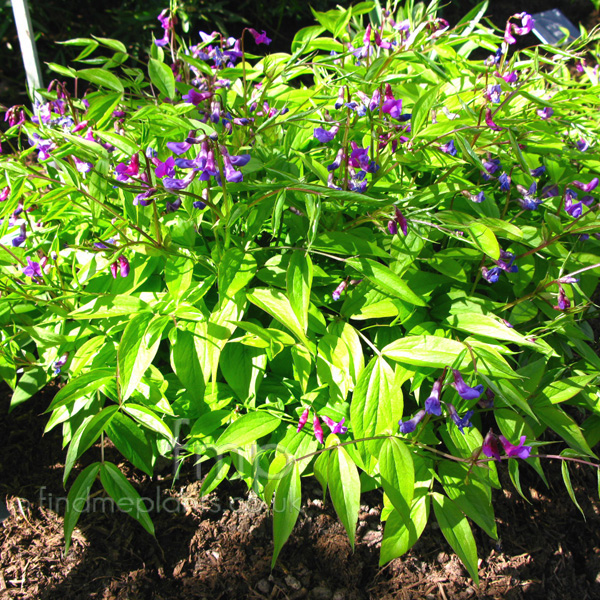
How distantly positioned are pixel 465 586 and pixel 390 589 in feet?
0.80

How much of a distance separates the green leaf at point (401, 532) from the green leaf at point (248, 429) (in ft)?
1.32

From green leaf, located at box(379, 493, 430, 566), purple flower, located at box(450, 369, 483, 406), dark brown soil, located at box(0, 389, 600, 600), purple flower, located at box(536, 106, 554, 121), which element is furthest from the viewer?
purple flower, located at box(536, 106, 554, 121)

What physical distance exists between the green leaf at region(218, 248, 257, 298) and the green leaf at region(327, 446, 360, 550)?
0.50 metres

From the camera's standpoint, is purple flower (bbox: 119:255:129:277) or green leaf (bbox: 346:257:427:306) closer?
green leaf (bbox: 346:257:427:306)

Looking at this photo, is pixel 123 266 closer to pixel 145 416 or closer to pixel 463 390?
pixel 145 416

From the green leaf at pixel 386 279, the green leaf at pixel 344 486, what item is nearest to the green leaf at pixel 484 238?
the green leaf at pixel 386 279

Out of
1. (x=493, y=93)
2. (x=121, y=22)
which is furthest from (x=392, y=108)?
(x=121, y=22)

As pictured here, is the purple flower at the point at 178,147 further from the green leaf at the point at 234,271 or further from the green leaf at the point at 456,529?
the green leaf at the point at 456,529

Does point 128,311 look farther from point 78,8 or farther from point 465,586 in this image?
point 78,8

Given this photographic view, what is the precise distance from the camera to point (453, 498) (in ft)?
4.67

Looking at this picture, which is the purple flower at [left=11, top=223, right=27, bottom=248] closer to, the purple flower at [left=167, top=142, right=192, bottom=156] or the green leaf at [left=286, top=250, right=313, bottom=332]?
the purple flower at [left=167, top=142, right=192, bottom=156]

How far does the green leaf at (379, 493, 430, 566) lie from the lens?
135cm

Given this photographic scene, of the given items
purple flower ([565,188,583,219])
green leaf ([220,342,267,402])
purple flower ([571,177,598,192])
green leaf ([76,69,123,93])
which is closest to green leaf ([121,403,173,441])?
green leaf ([220,342,267,402])

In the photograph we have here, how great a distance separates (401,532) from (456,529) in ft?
0.48
